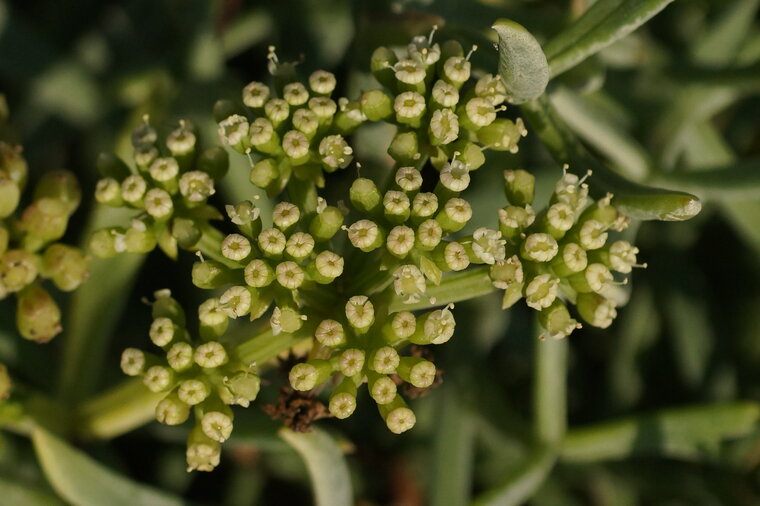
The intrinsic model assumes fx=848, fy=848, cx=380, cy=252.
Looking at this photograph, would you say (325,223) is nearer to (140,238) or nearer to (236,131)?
(236,131)

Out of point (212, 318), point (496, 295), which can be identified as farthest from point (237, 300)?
point (496, 295)

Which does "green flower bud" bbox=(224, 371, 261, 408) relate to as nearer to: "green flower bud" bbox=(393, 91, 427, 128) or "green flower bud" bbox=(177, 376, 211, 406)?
"green flower bud" bbox=(177, 376, 211, 406)

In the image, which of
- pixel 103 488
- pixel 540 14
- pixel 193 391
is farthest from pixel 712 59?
pixel 103 488

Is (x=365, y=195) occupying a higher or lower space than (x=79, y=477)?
higher

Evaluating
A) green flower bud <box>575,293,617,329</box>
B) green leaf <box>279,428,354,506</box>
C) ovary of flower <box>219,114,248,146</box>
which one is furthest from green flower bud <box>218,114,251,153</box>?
green flower bud <box>575,293,617,329</box>

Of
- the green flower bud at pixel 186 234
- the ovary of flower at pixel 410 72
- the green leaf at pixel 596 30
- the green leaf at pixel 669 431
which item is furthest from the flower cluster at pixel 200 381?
the green leaf at pixel 669 431

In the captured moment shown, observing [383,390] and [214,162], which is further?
[214,162]

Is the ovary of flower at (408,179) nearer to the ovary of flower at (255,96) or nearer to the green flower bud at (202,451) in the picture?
the ovary of flower at (255,96)

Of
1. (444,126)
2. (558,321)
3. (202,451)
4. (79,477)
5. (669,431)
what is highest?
(444,126)

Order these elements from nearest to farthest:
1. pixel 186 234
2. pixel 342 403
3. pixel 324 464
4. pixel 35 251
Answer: pixel 342 403
pixel 186 234
pixel 324 464
pixel 35 251
